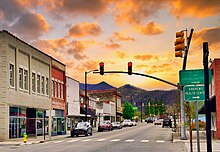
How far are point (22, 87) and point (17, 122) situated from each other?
4225 mm

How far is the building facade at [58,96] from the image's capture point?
60.3 m

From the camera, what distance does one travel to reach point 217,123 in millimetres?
38938

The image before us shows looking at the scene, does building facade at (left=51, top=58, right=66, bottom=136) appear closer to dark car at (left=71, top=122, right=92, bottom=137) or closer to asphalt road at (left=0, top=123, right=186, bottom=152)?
dark car at (left=71, top=122, right=92, bottom=137)

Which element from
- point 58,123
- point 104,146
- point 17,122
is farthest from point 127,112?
point 104,146

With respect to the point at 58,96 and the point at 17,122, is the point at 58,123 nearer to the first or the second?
the point at 58,96

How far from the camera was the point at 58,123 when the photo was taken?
60781 mm

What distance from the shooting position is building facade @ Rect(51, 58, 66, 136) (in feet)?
198

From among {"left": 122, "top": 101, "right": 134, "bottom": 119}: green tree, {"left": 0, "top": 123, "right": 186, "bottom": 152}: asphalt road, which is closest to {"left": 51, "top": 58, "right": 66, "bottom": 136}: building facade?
{"left": 0, "top": 123, "right": 186, "bottom": 152}: asphalt road

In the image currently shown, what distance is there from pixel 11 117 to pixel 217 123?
19.8 metres

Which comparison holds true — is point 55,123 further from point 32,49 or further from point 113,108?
point 113,108

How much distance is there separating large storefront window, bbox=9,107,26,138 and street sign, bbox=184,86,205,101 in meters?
30.8

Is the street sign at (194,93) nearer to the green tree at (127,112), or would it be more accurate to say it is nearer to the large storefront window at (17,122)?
the large storefront window at (17,122)

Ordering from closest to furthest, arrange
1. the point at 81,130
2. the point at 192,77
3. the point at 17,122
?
the point at 192,77, the point at 17,122, the point at 81,130

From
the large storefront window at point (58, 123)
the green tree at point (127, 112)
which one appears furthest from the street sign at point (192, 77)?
the green tree at point (127, 112)
